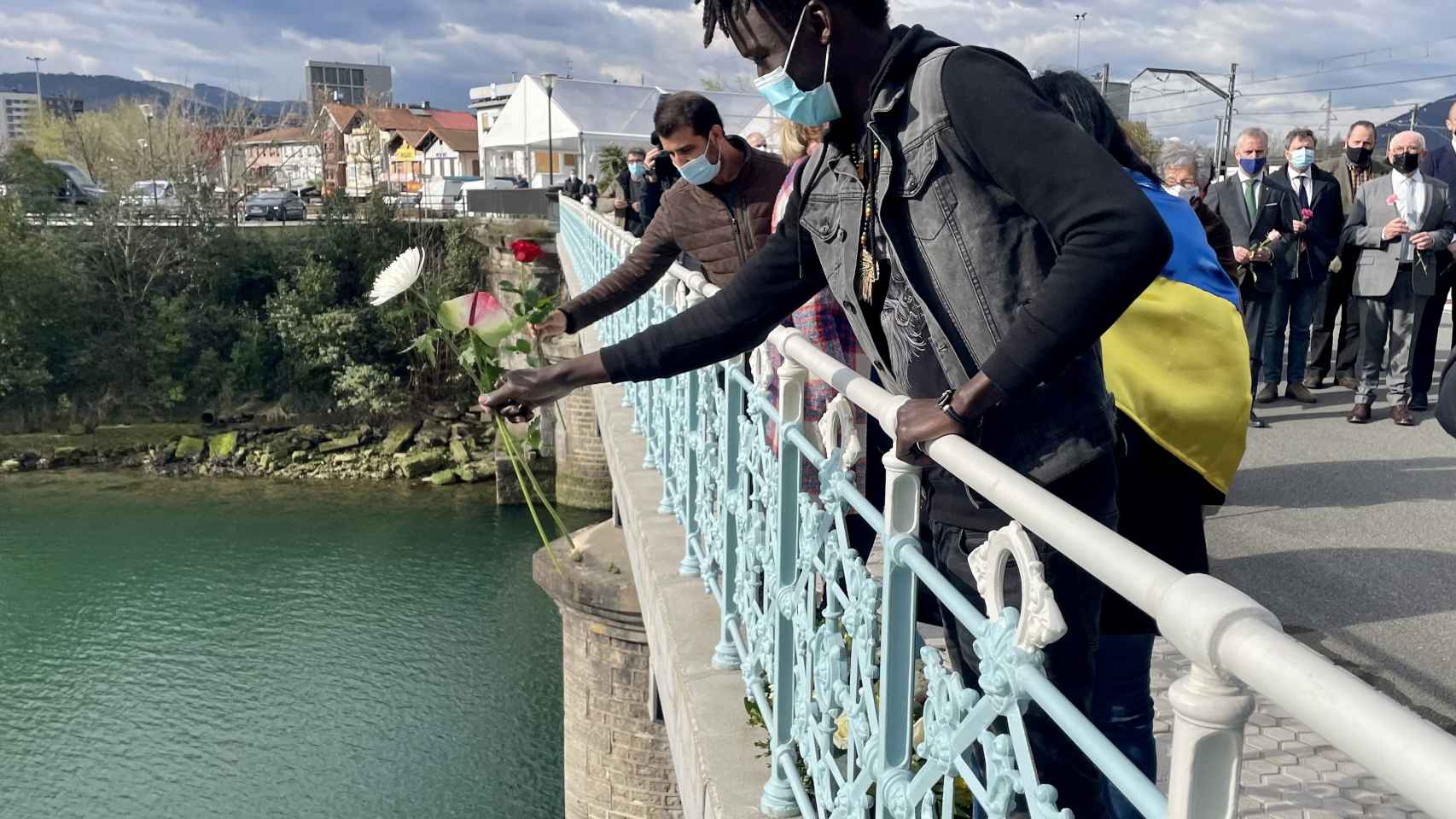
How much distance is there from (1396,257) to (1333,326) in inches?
63.9

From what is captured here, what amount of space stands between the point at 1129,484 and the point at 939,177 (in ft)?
2.51

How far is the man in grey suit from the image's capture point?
701cm

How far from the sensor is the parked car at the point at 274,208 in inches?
1454

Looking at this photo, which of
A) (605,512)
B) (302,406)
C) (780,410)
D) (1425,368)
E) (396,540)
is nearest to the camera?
(780,410)

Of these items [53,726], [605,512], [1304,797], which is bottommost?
[53,726]

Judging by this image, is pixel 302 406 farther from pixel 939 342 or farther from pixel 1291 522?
pixel 939 342

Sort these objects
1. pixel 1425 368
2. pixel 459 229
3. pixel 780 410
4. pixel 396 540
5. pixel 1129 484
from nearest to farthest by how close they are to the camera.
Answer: pixel 1129 484, pixel 780 410, pixel 1425 368, pixel 396 540, pixel 459 229

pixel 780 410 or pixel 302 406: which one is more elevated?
pixel 780 410

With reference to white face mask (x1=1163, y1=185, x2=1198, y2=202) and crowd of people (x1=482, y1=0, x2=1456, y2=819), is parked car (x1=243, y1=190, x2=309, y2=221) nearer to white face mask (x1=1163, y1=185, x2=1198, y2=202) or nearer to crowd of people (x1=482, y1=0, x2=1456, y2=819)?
white face mask (x1=1163, y1=185, x2=1198, y2=202)

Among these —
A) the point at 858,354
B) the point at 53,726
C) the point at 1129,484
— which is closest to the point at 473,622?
the point at 53,726

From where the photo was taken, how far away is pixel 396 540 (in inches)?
875

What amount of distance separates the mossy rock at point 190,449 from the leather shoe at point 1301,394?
84.3ft

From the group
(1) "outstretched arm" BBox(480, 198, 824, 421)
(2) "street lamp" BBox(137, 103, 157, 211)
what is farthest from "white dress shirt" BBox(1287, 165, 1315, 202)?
(2) "street lamp" BBox(137, 103, 157, 211)

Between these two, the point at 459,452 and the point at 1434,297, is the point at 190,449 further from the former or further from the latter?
the point at 1434,297
